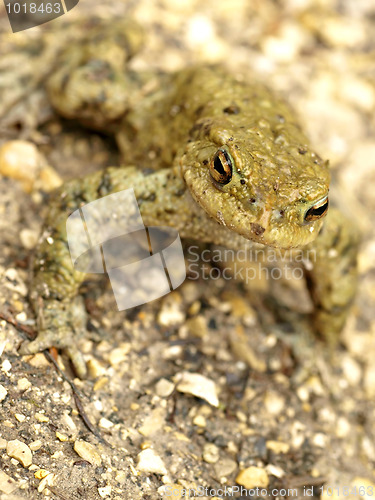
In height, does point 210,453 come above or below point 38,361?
below

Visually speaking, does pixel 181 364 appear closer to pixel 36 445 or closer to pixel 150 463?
pixel 150 463

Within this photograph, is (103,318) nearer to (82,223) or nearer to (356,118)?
(82,223)

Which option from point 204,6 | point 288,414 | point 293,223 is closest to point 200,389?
point 288,414

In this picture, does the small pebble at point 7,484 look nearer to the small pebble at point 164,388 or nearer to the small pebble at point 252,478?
the small pebble at point 164,388

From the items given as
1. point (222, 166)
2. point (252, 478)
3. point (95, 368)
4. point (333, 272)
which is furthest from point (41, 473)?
point (333, 272)

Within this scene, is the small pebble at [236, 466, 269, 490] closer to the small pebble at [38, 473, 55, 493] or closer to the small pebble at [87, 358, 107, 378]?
the small pebble at [87, 358, 107, 378]

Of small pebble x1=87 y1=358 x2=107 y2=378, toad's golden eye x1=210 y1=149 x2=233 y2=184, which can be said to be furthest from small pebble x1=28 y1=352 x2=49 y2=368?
toad's golden eye x1=210 y1=149 x2=233 y2=184

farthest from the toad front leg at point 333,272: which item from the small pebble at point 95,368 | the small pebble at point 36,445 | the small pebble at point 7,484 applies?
the small pebble at point 7,484
